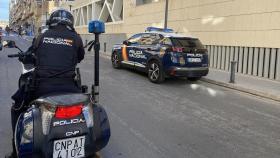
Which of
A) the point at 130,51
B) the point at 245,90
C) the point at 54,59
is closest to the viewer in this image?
the point at 54,59

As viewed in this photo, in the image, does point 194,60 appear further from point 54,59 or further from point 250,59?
point 54,59

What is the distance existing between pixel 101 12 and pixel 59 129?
103 feet

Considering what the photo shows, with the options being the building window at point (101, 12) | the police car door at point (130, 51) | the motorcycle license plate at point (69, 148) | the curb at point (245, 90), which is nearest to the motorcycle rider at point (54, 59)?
the motorcycle license plate at point (69, 148)

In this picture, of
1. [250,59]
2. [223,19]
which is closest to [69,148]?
[250,59]

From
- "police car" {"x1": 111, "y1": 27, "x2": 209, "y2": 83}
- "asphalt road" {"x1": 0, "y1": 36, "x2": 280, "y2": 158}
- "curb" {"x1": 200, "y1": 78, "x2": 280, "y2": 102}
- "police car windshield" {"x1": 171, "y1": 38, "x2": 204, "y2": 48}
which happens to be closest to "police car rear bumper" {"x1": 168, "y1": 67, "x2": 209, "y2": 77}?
"police car" {"x1": 111, "y1": 27, "x2": 209, "y2": 83}

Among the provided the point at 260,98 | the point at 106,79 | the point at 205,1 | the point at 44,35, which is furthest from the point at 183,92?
Result: the point at 205,1

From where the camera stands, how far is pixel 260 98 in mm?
10125

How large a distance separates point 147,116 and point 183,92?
3174 mm

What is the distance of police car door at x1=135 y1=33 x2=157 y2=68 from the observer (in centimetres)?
1189

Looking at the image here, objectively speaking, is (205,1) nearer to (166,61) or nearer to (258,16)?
(258,16)

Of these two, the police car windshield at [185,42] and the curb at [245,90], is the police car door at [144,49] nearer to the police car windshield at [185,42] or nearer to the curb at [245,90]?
the police car windshield at [185,42]

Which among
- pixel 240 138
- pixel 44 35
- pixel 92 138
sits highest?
A: pixel 44 35

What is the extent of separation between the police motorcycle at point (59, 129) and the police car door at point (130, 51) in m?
9.17

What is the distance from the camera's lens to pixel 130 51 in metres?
13.2
